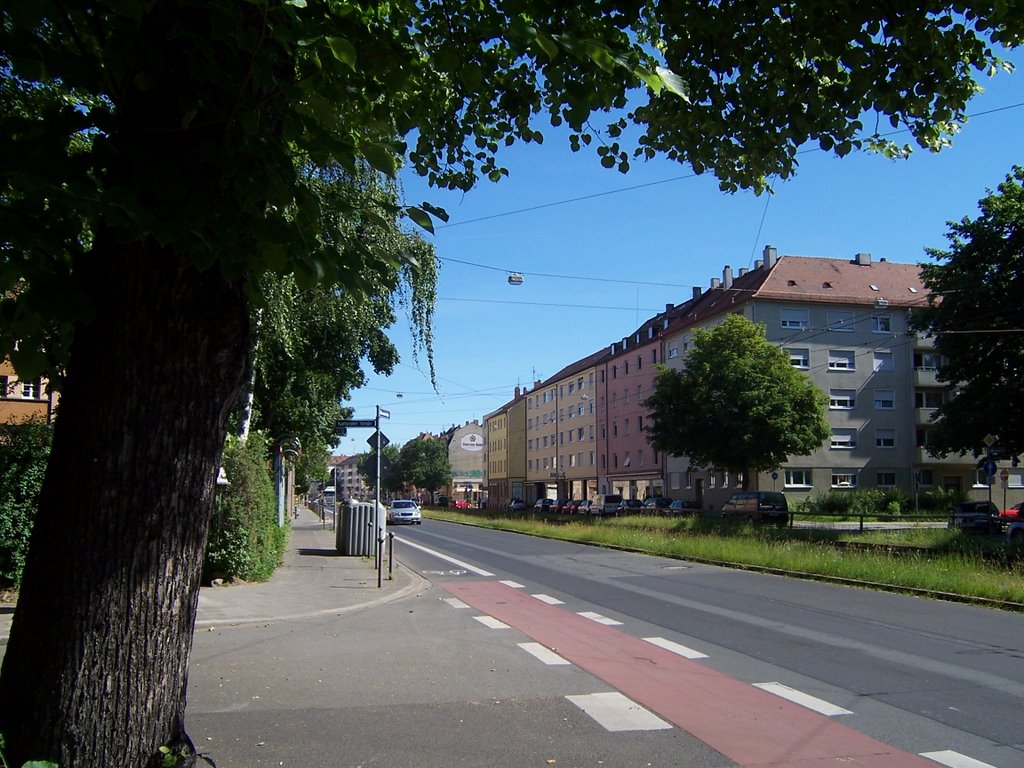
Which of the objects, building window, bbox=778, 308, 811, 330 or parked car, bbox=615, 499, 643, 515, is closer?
building window, bbox=778, 308, 811, 330

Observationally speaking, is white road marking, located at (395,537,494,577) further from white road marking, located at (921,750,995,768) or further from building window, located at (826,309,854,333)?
building window, located at (826,309,854,333)

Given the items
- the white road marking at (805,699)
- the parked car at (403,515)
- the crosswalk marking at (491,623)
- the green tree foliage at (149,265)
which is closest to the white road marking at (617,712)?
the white road marking at (805,699)

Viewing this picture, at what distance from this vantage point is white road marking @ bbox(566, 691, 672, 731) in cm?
600

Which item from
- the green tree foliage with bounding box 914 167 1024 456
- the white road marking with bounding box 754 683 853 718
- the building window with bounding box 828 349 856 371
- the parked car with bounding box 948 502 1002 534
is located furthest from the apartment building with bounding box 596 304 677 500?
the white road marking with bounding box 754 683 853 718

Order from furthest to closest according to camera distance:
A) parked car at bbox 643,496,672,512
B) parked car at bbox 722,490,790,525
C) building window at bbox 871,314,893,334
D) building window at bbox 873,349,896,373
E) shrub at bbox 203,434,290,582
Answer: building window at bbox 873,349,896,373, building window at bbox 871,314,893,334, parked car at bbox 643,496,672,512, parked car at bbox 722,490,790,525, shrub at bbox 203,434,290,582

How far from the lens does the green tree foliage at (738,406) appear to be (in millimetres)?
42406

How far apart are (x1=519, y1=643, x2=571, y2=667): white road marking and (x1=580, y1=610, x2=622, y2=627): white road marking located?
76.5 inches

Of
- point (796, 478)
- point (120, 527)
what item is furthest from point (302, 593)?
point (796, 478)

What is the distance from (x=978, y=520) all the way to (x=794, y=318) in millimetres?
25789

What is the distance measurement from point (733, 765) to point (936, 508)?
159 ft

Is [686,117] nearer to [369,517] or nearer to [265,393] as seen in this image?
Result: [265,393]

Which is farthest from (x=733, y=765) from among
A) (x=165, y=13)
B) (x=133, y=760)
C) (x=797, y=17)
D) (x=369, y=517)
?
(x=369, y=517)

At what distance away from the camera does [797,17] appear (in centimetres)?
507

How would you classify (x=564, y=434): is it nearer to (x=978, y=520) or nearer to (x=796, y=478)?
(x=796, y=478)
